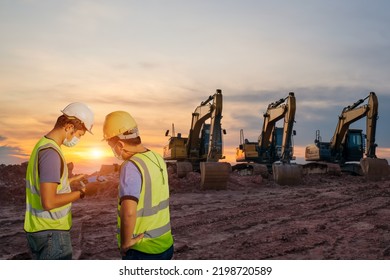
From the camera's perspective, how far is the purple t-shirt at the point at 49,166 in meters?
3.08

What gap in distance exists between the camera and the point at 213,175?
61.2 feet

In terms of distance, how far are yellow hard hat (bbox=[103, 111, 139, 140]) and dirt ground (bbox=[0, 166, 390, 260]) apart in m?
4.74

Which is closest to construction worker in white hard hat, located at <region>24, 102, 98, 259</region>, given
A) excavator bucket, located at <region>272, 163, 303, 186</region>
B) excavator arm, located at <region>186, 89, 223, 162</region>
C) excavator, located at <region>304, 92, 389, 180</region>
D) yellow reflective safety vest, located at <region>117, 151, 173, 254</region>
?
yellow reflective safety vest, located at <region>117, 151, 173, 254</region>

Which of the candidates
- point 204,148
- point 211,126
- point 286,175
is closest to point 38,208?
point 211,126

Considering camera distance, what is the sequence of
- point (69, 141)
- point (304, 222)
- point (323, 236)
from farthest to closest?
1. point (304, 222)
2. point (323, 236)
3. point (69, 141)

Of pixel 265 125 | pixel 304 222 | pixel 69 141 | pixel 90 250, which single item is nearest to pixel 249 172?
pixel 265 125

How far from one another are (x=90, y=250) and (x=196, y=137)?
1713 cm

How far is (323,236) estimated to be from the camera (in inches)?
346

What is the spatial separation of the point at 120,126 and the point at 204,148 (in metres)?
21.8

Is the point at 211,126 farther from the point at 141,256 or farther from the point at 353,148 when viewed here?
the point at 141,256

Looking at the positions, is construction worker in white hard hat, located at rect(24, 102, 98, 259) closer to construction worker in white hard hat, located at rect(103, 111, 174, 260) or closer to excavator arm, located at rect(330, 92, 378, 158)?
construction worker in white hard hat, located at rect(103, 111, 174, 260)

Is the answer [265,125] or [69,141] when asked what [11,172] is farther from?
[69,141]

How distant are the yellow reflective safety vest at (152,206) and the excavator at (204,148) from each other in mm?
15542

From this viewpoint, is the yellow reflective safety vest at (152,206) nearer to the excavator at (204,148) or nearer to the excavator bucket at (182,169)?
the excavator at (204,148)
